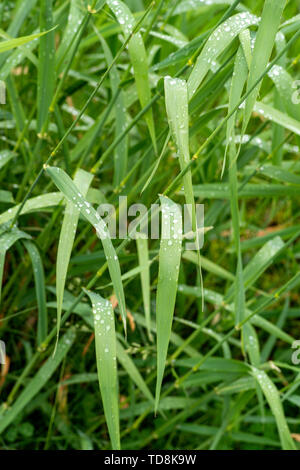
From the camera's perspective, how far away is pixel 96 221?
71cm

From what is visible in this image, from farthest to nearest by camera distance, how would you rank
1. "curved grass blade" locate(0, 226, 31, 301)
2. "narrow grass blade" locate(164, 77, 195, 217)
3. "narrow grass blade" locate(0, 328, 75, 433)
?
"narrow grass blade" locate(0, 328, 75, 433)
"curved grass blade" locate(0, 226, 31, 301)
"narrow grass blade" locate(164, 77, 195, 217)

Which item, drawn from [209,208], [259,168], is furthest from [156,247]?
[259,168]

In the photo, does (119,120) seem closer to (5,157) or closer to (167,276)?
(5,157)

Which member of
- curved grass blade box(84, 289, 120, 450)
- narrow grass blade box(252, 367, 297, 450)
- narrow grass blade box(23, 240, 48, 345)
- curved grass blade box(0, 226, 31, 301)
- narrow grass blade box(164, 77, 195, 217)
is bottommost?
narrow grass blade box(252, 367, 297, 450)

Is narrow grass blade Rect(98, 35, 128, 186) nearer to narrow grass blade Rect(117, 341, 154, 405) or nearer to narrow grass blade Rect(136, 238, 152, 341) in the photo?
narrow grass blade Rect(136, 238, 152, 341)

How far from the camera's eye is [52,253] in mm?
1131

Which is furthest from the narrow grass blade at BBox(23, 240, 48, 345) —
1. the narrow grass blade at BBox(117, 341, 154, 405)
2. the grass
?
the narrow grass blade at BBox(117, 341, 154, 405)

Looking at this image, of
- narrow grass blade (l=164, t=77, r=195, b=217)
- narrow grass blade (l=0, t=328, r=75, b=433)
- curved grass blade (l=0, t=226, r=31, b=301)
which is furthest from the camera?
narrow grass blade (l=0, t=328, r=75, b=433)

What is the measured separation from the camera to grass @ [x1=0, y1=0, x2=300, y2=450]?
2.44 ft

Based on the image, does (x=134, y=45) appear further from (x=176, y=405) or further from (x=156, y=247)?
(x=176, y=405)

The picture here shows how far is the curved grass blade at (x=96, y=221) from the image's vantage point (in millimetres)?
684

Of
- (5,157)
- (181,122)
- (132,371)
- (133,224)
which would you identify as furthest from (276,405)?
(5,157)
